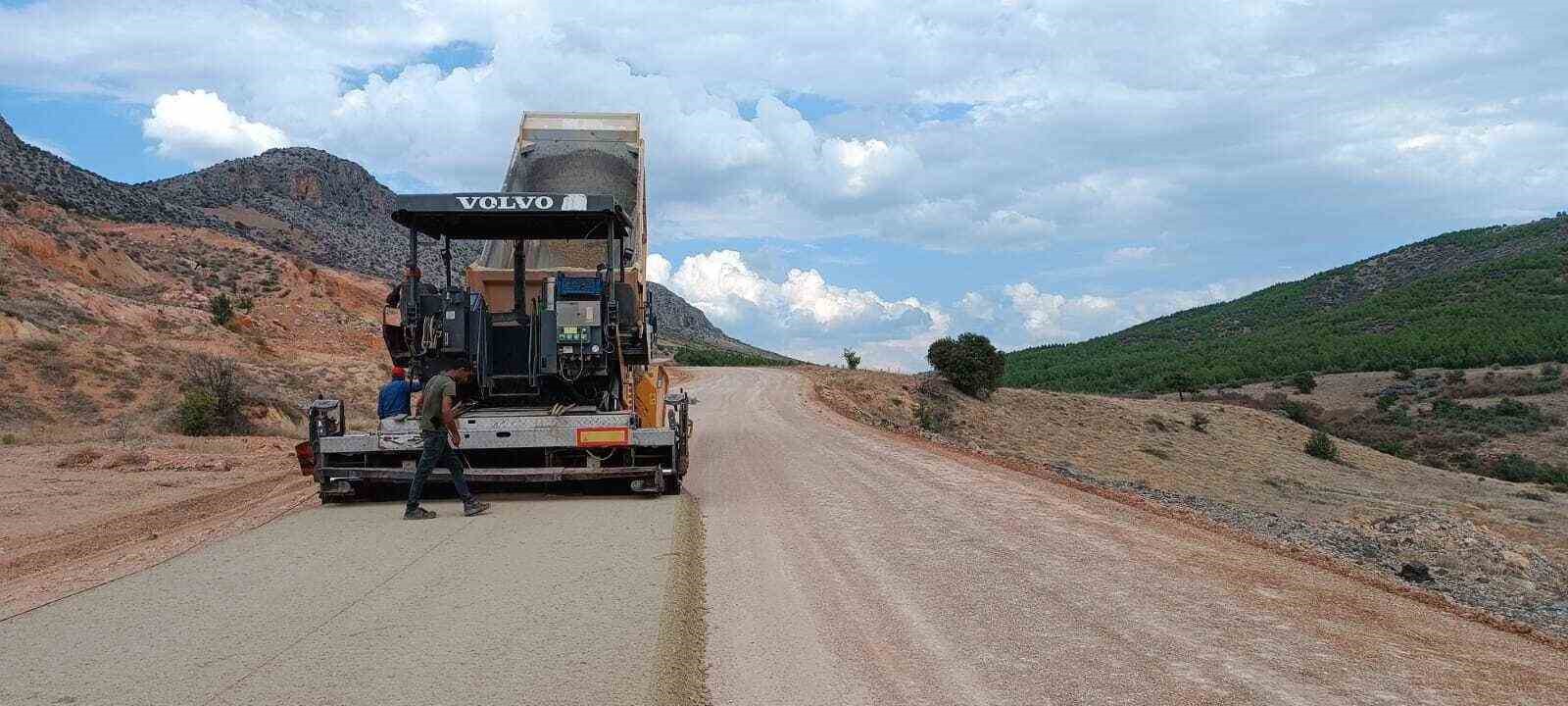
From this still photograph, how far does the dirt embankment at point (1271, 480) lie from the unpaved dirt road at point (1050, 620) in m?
2.11

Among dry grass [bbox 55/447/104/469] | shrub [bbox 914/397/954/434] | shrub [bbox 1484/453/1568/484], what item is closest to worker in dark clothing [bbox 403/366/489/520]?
dry grass [bbox 55/447/104/469]

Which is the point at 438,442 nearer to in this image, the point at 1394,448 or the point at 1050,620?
the point at 1050,620

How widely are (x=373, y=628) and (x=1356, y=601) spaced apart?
642 cm

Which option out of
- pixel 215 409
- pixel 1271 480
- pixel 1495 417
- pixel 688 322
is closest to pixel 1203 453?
pixel 1271 480

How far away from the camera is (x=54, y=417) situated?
20.9m

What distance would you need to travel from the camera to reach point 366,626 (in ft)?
20.2

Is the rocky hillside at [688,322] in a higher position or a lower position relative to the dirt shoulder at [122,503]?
higher

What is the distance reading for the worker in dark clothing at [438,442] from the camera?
10.1 metres

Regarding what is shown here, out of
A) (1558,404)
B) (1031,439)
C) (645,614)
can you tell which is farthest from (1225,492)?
(1558,404)

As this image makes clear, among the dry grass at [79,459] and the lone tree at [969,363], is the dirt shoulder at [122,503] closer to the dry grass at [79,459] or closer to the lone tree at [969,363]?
the dry grass at [79,459]

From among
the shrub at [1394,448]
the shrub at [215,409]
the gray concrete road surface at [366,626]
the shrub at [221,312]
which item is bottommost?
the shrub at [1394,448]

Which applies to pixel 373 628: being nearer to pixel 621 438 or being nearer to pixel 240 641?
pixel 240 641

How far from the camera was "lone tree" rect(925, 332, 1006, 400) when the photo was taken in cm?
3853

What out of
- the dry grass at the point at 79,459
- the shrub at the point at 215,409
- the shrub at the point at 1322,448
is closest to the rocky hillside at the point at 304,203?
the shrub at the point at 215,409
